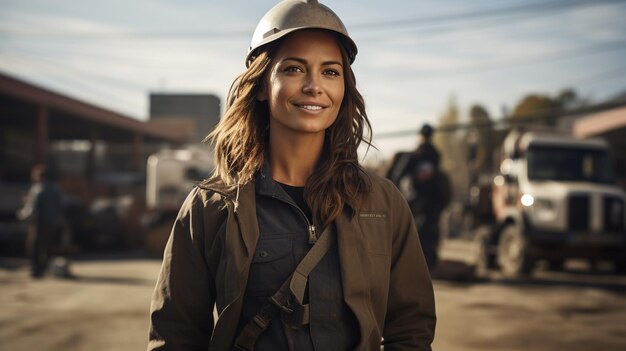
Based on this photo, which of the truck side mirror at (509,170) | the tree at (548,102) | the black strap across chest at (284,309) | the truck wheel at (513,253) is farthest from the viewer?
the tree at (548,102)

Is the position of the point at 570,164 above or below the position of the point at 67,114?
below

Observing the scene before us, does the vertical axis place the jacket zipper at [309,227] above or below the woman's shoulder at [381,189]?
below

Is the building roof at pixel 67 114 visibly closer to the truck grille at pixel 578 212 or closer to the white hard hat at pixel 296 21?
the truck grille at pixel 578 212

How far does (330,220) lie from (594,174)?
463 inches

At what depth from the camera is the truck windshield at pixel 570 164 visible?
12305 mm

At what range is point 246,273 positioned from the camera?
1.91 metres

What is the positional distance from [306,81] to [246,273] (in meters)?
0.65

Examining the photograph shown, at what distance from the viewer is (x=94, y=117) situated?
27.5m

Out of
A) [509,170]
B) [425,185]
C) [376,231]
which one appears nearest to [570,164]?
[509,170]

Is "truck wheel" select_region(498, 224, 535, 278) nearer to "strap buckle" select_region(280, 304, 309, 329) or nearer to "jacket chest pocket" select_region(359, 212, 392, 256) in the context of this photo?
"jacket chest pocket" select_region(359, 212, 392, 256)

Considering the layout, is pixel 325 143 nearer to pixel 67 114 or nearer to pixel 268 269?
pixel 268 269

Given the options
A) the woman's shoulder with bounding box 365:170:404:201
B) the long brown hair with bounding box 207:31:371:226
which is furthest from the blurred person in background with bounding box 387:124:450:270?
the woman's shoulder with bounding box 365:170:404:201

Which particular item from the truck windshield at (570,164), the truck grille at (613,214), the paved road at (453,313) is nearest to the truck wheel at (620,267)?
the paved road at (453,313)

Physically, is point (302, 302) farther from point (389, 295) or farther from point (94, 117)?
point (94, 117)
